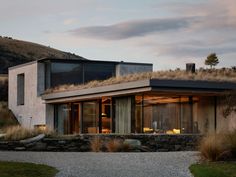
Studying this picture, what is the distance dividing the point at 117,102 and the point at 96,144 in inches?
304

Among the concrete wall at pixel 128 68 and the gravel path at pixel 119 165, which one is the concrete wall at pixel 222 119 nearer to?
the gravel path at pixel 119 165

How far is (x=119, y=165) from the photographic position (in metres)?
15.3

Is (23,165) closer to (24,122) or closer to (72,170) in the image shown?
(72,170)

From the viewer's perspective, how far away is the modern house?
26562 millimetres

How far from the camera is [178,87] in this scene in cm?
2581

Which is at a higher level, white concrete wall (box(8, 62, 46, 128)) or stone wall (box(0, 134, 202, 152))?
white concrete wall (box(8, 62, 46, 128))

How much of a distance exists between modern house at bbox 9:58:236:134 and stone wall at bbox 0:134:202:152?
8.41 feet

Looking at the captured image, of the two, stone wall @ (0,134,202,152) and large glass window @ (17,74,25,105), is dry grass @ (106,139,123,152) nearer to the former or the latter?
stone wall @ (0,134,202,152)

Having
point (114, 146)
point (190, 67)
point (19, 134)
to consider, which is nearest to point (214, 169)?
point (114, 146)

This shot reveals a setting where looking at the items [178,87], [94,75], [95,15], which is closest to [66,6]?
[95,15]

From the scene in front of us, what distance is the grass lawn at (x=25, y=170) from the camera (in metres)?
12.8

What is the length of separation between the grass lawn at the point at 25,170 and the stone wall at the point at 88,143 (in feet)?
23.6

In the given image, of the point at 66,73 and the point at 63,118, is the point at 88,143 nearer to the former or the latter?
the point at 63,118

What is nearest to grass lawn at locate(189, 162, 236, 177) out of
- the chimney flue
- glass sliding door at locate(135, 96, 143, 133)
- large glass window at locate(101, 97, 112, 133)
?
glass sliding door at locate(135, 96, 143, 133)
